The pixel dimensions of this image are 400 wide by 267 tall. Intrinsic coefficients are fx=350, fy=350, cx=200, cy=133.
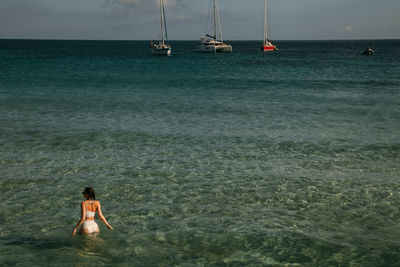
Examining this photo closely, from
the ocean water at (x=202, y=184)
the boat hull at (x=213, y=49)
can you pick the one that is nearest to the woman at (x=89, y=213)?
the ocean water at (x=202, y=184)

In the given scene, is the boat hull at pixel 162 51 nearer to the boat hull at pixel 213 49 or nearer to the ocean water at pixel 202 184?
the boat hull at pixel 213 49

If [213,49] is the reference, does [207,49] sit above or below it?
above

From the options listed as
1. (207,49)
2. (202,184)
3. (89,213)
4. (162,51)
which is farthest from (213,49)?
(89,213)

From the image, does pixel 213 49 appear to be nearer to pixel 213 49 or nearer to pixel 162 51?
pixel 213 49

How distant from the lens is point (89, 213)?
7770 mm

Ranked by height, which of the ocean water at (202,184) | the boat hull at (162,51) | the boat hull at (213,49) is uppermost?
the boat hull at (213,49)

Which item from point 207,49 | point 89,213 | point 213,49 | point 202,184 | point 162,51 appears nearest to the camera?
point 89,213

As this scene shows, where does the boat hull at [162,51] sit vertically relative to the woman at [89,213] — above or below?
above

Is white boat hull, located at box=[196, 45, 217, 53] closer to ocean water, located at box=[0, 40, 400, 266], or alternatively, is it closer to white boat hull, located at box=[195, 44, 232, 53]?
white boat hull, located at box=[195, 44, 232, 53]

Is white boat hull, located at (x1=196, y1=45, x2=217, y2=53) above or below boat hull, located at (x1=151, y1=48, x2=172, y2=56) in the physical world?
above

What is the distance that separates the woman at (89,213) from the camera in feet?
24.4

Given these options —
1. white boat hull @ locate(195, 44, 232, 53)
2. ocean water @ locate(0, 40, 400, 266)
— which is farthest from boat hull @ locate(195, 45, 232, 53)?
ocean water @ locate(0, 40, 400, 266)

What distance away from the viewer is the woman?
24.4ft

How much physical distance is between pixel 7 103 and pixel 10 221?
753 inches
